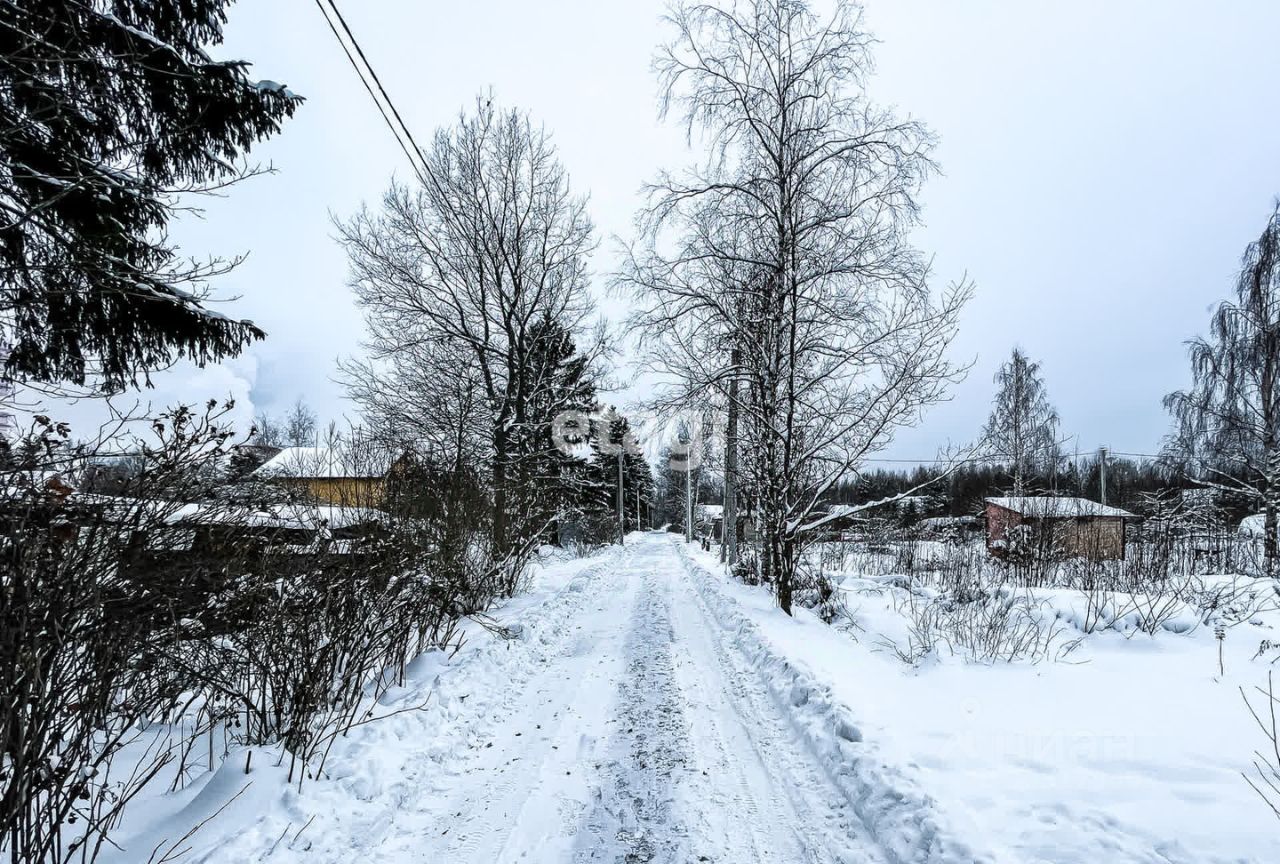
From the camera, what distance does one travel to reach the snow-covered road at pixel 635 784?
252cm

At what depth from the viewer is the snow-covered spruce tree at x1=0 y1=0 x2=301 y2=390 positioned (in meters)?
4.12

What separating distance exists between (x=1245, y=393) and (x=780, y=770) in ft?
64.4

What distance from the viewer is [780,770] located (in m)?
3.24

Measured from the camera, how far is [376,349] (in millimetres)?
A: 14391

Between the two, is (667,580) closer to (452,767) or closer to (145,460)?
(452,767)

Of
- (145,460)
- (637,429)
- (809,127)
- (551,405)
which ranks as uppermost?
(809,127)

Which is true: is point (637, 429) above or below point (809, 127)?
below

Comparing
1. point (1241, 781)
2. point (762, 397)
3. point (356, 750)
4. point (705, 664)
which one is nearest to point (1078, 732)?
point (1241, 781)

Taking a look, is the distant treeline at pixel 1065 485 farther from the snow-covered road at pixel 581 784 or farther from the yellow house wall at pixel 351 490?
the yellow house wall at pixel 351 490

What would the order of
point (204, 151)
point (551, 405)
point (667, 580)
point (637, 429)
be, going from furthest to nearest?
point (551, 405) → point (667, 580) → point (637, 429) → point (204, 151)

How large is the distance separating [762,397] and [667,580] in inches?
260

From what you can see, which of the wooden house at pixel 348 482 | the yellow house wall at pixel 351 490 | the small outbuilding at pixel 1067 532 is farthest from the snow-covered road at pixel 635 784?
the small outbuilding at pixel 1067 532

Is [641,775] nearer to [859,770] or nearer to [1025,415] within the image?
[859,770]

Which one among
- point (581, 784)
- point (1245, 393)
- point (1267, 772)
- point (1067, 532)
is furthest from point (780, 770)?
point (1245, 393)
